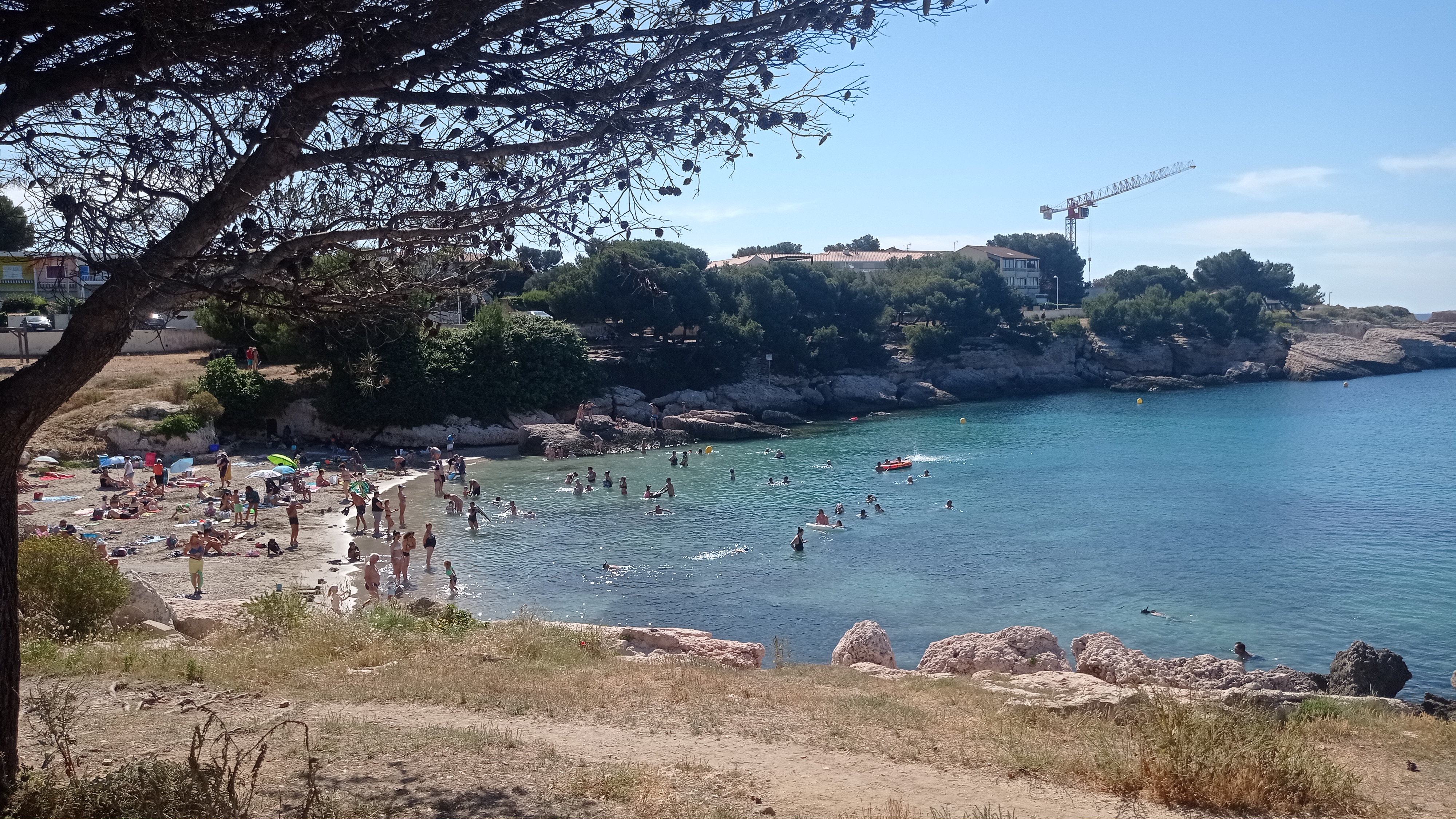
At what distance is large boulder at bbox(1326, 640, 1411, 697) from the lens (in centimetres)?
1636

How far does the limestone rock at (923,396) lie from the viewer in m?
71.0

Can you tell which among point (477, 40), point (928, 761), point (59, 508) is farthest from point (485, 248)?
point (59, 508)

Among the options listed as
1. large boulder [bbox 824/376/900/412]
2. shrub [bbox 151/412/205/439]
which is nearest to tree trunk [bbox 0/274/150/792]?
shrub [bbox 151/412/205/439]

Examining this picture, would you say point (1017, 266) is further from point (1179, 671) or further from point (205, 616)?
point (205, 616)

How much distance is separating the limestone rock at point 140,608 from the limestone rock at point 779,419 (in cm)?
4675

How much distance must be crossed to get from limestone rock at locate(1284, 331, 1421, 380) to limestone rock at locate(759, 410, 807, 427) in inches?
2223

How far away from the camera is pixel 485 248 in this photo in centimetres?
734

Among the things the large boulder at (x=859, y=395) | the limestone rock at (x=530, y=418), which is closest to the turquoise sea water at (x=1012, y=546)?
the limestone rock at (x=530, y=418)

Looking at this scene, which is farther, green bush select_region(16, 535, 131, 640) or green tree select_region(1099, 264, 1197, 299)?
green tree select_region(1099, 264, 1197, 299)

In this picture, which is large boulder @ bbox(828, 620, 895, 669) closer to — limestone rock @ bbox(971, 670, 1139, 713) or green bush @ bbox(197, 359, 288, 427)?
limestone rock @ bbox(971, 670, 1139, 713)

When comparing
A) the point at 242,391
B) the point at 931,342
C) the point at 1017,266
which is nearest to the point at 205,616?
the point at 242,391

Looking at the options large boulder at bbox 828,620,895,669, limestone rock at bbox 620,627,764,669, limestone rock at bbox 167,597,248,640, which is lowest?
large boulder at bbox 828,620,895,669

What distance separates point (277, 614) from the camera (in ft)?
39.8

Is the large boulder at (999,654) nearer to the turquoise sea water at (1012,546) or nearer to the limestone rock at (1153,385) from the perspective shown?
the turquoise sea water at (1012,546)
